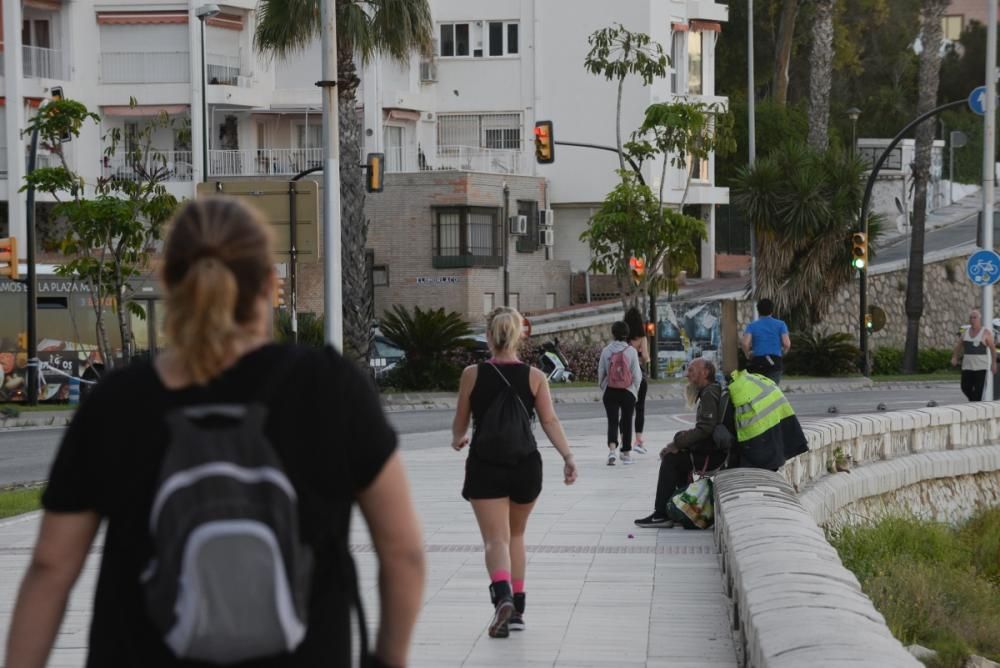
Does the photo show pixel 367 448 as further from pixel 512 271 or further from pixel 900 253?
pixel 900 253

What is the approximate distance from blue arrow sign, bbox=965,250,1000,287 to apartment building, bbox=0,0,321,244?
25.6m

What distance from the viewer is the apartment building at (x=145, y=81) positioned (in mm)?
48000

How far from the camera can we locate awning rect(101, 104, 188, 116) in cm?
4850

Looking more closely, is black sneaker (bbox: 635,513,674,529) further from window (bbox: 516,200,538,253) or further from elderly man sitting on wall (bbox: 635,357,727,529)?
→ window (bbox: 516,200,538,253)

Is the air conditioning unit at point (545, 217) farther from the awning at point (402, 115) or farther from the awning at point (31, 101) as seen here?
the awning at point (31, 101)

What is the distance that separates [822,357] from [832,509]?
82.7 ft

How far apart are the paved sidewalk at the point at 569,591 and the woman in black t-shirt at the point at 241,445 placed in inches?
174

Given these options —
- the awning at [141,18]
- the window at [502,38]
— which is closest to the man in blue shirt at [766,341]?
the awning at [141,18]

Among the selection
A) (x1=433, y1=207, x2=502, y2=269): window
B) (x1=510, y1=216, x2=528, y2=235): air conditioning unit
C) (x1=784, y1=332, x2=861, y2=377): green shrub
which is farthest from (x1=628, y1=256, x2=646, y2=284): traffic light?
(x1=510, y1=216, x2=528, y2=235): air conditioning unit

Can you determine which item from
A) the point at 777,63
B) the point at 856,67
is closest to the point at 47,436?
the point at 777,63

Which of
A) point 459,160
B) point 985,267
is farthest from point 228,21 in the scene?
point 985,267

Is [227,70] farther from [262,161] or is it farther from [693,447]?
[693,447]

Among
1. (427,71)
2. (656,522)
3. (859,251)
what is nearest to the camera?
(656,522)

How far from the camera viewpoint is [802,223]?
41.6 m
